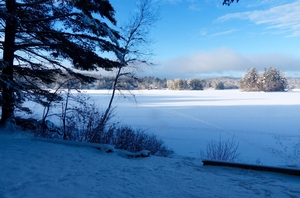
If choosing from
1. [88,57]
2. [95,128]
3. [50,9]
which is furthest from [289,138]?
[50,9]

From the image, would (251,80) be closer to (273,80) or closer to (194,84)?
(273,80)

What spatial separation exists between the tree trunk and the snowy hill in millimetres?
2186

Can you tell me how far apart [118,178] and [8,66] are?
19.7ft

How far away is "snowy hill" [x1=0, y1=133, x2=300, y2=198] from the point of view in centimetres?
310

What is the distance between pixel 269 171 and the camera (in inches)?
168

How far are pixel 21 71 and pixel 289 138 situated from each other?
15700 mm

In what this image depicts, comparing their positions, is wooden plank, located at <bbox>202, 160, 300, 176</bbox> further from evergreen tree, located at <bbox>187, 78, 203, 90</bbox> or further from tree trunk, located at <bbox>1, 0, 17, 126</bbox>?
evergreen tree, located at <bbox>187, 78, 203, 90</bbox>

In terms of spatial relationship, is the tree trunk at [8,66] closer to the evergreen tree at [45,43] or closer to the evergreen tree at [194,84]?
the evergreen tree at [45,43]

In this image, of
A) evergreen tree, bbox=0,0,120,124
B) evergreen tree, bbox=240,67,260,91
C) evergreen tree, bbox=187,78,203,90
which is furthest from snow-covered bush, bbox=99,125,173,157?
evergreen tree, bbox=187,78,203,90

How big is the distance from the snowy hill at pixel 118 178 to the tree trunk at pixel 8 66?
2.19m

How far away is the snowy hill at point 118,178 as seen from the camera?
3.10 meters

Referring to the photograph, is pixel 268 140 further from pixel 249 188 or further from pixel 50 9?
pixel 50 9

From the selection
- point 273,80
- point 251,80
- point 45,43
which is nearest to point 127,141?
point 45,43

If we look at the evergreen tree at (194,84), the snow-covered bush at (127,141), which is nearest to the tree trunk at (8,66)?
the snow-covered bush at (127,141)
